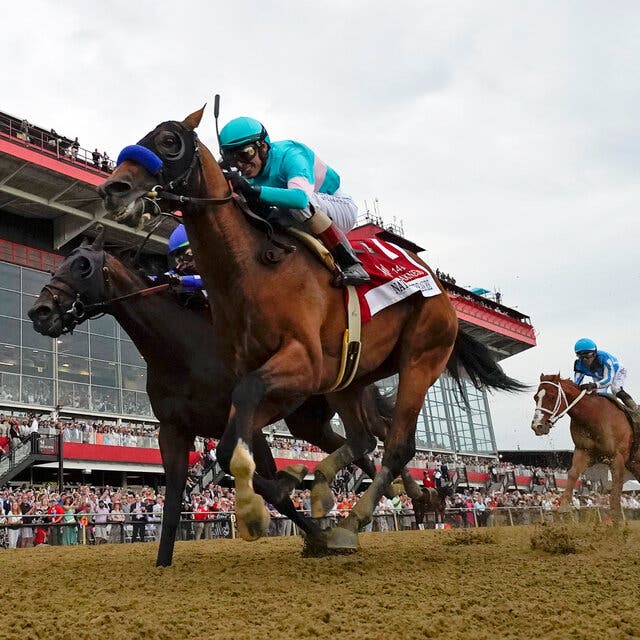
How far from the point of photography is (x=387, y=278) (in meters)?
5.79

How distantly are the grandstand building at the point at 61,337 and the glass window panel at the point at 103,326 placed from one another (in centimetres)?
5

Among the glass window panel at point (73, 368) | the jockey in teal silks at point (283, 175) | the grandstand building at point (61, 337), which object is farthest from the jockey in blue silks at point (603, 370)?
the glass window panel at point (73, 368)

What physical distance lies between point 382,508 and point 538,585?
14.8m

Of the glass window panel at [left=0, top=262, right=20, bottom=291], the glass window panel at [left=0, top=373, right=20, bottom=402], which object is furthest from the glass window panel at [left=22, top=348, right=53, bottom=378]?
the glass window panel at [left=0, top=262, right=20, bottom=291]

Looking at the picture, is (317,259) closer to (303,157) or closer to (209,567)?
(303,157)

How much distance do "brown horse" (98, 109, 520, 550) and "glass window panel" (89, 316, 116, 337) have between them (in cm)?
2993

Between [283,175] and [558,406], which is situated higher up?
[283,175]

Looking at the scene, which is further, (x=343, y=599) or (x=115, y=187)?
(x=115, y=187)

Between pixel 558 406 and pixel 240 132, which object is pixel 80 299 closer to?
pixel 240 132

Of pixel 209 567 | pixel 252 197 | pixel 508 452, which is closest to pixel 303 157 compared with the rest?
pixel 252 197

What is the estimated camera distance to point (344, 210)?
6117 millimetres

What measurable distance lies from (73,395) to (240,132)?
28387 mm

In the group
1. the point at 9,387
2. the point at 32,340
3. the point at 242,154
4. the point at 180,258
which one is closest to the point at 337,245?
the point at 242,154

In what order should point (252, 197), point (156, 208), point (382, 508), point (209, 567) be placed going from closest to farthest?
point (156, 208), point (252, 197), point (209, 567), point (382, 508)
